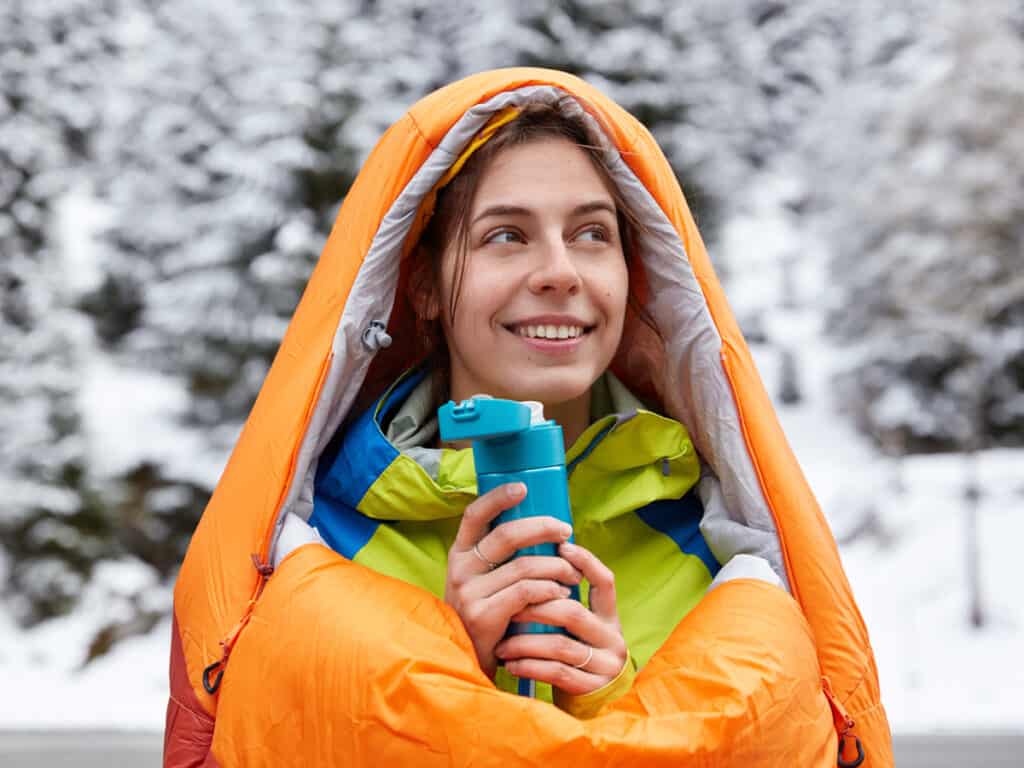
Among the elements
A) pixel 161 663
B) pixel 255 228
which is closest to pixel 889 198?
pixel 255 228

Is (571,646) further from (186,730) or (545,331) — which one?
(186,730)

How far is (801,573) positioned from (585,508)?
22 cm

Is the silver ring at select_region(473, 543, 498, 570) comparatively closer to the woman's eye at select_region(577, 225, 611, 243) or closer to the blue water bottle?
the blue water bottle

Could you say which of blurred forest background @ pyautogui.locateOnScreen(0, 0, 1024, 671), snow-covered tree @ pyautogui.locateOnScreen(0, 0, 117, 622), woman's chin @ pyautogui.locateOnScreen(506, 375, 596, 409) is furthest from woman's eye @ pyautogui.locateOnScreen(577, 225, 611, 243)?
snow-covered tree @ pyautogui.locateOnScreen(0, 0, 117, 622)

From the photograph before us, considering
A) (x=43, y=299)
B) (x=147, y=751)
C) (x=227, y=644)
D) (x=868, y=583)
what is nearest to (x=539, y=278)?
(x=227, y=644)

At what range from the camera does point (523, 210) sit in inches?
33.7

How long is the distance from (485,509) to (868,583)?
3308 millimetres

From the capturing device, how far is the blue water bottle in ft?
2.26

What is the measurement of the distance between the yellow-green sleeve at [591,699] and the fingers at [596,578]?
5cm

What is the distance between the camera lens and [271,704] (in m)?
0.75

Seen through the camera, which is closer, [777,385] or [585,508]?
[585,508]

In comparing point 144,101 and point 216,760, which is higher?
point 144,101

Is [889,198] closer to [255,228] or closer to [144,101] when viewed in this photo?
[255,228]

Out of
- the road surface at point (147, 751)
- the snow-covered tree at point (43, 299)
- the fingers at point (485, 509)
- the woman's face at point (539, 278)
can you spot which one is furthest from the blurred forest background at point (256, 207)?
the fingers at point (485, 509)
